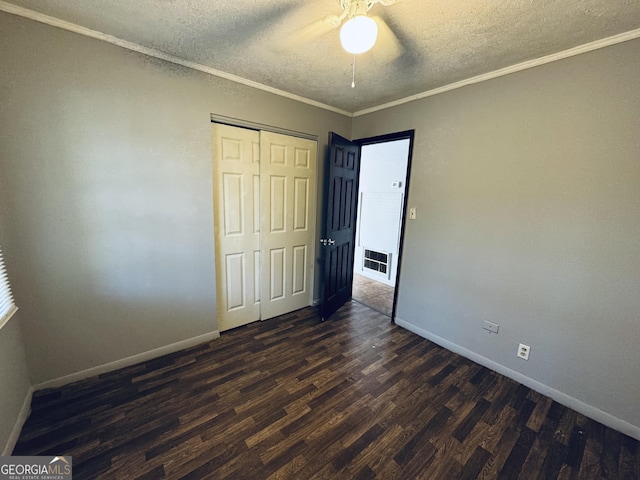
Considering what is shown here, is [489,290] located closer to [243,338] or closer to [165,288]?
[243,338]

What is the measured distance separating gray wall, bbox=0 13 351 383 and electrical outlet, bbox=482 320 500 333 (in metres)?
2.49

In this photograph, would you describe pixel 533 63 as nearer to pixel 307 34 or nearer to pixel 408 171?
pixel 408 171

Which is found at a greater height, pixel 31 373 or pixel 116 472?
pixel 31 373

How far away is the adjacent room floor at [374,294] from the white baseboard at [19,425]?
3041 millimetres

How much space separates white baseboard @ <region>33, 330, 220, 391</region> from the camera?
72.7 inches

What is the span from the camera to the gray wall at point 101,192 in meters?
1.59

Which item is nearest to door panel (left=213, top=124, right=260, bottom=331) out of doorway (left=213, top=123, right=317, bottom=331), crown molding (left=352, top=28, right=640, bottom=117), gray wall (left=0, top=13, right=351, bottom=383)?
doorway (left=213, top=123, right=317, bottom=331)

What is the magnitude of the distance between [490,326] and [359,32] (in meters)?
2.35

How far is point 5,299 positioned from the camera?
150 cm

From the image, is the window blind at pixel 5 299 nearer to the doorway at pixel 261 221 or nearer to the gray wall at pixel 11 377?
the gray wall at pixel 11 377

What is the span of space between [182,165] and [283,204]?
105 centimetres

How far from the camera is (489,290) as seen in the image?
86.3 inches

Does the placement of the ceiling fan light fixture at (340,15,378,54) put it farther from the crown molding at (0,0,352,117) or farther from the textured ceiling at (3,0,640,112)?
the crown molding at (0,0,352,117)

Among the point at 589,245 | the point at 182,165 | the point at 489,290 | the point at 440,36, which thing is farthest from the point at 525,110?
the point at 182,165
